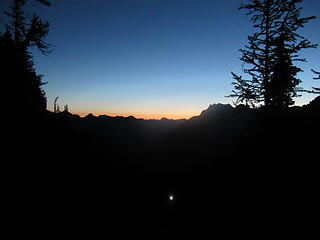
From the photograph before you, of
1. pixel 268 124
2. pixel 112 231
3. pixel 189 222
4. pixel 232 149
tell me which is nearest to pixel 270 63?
pixel 268 124

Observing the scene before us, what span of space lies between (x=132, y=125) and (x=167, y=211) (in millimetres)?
13619

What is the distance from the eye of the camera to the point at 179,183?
1010 centimetres

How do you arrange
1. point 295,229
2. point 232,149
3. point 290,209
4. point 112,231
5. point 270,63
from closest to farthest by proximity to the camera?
point 295,229 → point 290,209 → point 112,231 → point 232,149 → point 270,63

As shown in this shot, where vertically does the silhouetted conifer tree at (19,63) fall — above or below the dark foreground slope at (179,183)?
above

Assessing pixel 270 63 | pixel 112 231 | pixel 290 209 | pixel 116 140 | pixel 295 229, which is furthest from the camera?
pixel 116 140

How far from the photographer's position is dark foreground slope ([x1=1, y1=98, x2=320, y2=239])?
20.1ft

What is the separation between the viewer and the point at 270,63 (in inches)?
479

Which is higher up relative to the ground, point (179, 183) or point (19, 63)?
point (19, 63)

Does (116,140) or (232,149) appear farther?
(116,140)

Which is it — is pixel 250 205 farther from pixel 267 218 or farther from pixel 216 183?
pixel 216 183

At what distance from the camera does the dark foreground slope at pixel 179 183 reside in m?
6.14

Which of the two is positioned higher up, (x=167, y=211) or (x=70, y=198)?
(x=70, y=198)

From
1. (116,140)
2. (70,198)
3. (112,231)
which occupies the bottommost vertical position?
(112,231)

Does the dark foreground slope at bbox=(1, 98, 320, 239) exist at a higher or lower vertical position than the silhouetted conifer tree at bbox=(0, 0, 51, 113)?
lower
